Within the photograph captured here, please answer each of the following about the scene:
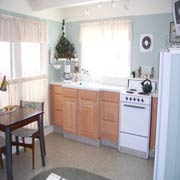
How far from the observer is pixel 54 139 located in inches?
163

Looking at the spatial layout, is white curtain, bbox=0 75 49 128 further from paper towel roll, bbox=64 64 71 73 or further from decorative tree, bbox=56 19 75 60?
decorative tree, bbox=56 19 75 60

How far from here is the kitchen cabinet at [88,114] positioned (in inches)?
149

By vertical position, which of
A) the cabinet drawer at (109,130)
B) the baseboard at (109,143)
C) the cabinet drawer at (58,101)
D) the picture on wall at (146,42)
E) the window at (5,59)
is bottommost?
the baseboard at (109,143)

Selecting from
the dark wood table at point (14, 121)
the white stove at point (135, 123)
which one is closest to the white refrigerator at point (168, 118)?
the white stove at point (135, 123)

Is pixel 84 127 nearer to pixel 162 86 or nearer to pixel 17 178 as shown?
pixel 17 178

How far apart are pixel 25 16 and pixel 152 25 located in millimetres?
2168

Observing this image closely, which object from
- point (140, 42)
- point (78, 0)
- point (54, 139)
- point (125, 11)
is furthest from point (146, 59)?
point (54, 139)

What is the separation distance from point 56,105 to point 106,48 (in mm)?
1511

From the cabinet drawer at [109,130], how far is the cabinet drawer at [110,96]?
0.40m

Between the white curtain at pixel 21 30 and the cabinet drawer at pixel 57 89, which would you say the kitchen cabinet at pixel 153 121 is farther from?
the white curtain at pixel 21 30

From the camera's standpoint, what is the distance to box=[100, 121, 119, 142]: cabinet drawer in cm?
370

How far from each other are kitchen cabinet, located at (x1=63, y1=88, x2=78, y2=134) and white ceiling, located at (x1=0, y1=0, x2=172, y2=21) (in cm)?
147

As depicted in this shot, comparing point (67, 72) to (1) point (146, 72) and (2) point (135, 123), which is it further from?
(2) point (135, 123)

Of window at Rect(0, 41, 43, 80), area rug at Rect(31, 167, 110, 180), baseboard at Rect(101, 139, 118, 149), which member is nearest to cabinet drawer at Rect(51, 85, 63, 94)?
window at Rect(0, 41, 43, 80)
